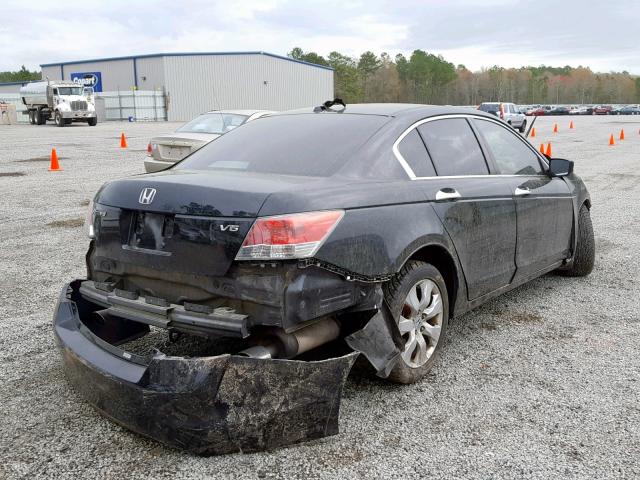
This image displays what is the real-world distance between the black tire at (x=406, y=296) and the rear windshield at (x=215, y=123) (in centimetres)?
938

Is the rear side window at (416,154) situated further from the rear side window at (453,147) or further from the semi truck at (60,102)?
the semi truck at (60,102)

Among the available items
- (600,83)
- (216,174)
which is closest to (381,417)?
(216,174)

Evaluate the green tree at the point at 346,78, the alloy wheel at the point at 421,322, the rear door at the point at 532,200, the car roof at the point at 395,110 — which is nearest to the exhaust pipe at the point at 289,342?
the alloy wheel at the point at 421,322

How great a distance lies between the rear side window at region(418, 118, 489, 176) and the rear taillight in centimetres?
137

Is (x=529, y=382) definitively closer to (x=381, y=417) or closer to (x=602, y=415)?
(x=602, y=415)

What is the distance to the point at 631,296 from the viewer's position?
5.66 meters

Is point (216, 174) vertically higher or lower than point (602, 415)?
higher

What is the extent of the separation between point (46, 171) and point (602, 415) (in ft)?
47.6

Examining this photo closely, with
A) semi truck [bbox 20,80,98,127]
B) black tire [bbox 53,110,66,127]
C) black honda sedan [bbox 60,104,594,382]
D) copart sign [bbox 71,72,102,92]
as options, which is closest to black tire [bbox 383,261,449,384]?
black honda sedan [bbox 60,104,594,382]

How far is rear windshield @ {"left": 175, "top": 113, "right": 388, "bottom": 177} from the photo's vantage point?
3.73 metres

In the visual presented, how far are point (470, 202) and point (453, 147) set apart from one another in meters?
0.44

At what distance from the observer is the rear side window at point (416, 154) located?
3.92 metres

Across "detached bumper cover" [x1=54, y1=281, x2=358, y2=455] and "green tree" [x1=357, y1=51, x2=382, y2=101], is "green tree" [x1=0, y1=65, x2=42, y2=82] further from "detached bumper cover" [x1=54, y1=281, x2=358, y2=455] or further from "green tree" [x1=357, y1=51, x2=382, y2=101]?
"detached bumper cover" [x1=54, y1=281, x2=358, y2=455]

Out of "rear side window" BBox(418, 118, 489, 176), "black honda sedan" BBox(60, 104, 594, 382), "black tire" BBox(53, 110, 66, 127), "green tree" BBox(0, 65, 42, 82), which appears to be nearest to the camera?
"black honda sedan" BBox(60, 104, 594, 382)
